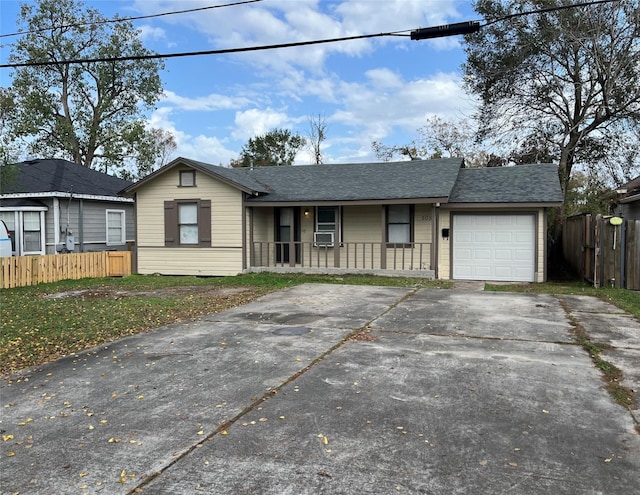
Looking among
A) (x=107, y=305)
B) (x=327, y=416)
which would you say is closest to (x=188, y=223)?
(x=107, y=305)

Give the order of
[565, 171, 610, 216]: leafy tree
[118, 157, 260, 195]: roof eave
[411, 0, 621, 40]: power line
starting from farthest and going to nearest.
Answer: [565, 171, 610, 216]: leafy tree, [118, 157, 260, 195]: roof eave, [411, 0, 621, 40]: power line

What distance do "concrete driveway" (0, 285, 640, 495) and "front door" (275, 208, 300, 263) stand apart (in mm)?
8479

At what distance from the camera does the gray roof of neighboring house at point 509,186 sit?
A: 12781 millimetres

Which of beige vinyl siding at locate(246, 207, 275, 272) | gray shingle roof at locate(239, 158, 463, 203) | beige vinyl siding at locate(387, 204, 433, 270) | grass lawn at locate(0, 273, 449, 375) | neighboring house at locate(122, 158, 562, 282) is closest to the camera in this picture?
grass lawn at locate(0, 273, 449, 375)

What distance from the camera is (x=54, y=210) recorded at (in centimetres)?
1638

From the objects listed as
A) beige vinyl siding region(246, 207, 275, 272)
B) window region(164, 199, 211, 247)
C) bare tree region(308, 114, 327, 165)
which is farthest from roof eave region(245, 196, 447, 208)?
bare tree region(308, 114, 327, 165)

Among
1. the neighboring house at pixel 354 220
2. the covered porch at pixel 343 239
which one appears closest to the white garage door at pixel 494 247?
the neighboring house at pixel 354 220

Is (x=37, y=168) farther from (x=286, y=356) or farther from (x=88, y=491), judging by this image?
(x=88, y=491)

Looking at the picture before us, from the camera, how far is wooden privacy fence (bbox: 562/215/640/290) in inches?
416

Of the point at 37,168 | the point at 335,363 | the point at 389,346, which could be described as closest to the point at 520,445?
the point at 335,363

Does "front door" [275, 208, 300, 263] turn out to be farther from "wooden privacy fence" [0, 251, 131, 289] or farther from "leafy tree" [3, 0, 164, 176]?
"leafy tree" [3, 0, 164, 176]

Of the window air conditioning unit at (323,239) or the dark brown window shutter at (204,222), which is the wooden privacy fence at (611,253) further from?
the dark brown window shutter at (204,222)

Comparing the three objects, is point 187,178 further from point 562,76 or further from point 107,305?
point 562,76

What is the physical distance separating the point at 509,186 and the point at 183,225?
9.85m
